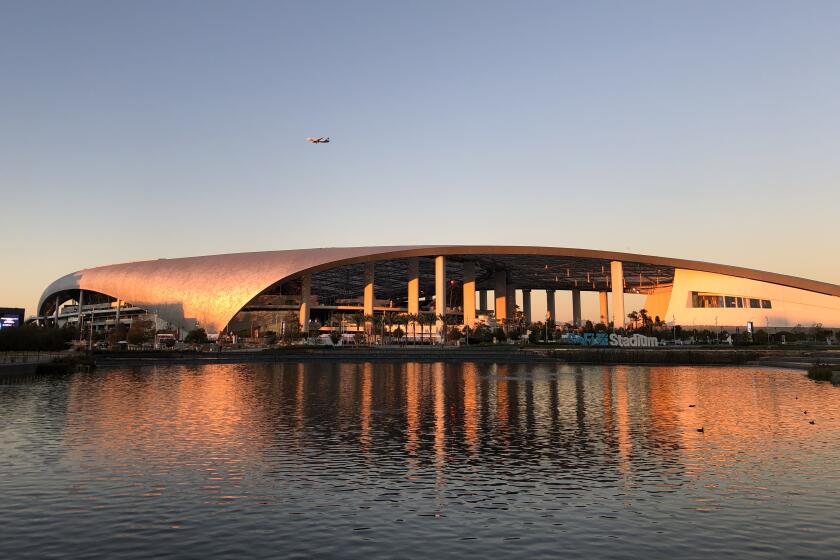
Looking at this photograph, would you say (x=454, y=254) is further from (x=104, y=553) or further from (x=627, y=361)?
(x=104, y=553)

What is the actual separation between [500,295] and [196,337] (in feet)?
189

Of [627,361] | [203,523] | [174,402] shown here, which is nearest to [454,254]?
[627,361]

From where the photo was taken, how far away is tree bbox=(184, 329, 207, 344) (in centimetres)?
10069

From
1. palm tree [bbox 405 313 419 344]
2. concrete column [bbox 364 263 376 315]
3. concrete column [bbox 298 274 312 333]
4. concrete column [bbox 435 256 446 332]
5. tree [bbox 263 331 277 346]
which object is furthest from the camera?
concrete column [bbox 298 274 312 333]

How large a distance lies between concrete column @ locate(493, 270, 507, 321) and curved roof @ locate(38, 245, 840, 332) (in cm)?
2593

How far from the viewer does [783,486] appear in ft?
49.5

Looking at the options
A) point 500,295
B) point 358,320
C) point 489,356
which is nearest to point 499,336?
point 500,295

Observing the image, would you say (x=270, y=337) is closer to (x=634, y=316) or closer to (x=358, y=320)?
(x=358, y=320)

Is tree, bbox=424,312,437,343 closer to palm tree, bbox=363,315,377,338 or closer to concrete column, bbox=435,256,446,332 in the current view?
concrete column, bbox=435,256,446,332

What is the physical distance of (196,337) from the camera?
330 feet

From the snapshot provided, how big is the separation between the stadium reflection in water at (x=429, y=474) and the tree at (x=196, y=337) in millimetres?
69401

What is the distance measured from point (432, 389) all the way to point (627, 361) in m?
43.8

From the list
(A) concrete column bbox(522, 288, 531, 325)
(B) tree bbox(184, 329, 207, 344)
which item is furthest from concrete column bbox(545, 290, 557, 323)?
(B) tree bbox(184, 329, 207, 344)

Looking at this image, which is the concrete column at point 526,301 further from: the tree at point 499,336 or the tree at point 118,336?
the tree at point 118,336
